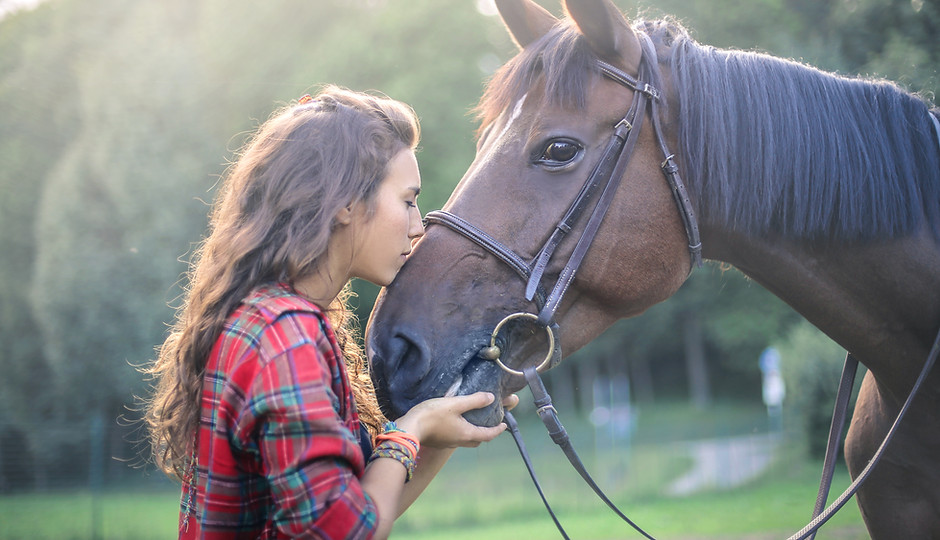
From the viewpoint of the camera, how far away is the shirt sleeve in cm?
143

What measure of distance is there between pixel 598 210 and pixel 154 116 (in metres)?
13.4

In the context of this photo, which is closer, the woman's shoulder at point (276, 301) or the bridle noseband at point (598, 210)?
the woman's shoulder at point (276, 301)

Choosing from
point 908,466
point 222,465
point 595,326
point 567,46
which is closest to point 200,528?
point 222,465

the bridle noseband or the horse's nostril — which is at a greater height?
the bridle noseband

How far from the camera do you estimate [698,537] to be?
7535 mm

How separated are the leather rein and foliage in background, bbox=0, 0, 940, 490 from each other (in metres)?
9.58

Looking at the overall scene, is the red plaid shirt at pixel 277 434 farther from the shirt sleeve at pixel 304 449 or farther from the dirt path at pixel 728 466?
the dirt path at pixel 728 466

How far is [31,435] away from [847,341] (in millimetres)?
10389

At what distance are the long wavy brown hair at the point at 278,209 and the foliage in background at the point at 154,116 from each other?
9904mm

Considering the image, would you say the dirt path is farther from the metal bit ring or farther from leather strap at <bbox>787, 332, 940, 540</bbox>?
the metal bit ring

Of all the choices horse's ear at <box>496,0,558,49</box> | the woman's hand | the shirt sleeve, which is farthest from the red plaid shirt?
horse's ear at <box>496,0,558,49</box>

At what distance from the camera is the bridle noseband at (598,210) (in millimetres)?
2168

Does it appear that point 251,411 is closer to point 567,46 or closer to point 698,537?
point 567,46

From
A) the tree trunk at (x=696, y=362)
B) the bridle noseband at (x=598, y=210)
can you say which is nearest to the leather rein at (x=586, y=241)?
the bridle noseband at (x=598, y=210)
